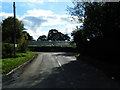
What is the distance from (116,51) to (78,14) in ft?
31.5

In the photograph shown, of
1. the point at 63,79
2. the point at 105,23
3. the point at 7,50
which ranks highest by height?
the point at 105,23

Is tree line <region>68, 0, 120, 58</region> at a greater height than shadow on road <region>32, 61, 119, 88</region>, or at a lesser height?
greater

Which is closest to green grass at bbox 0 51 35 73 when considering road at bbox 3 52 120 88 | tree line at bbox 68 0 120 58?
road at bbox 3 52 120 88

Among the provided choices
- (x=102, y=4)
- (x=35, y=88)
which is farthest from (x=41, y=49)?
(x=35, y=88)

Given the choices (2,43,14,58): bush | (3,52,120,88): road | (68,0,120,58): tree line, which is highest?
(68,0,120,58): tree line

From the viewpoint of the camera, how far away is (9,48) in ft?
101

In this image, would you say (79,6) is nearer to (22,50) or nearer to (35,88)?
(35,88)

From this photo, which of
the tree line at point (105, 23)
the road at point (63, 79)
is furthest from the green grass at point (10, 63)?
the tree line at point (105, 23)

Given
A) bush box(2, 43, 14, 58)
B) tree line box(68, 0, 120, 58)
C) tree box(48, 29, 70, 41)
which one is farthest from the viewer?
tree box(48, 29, 70, 41)

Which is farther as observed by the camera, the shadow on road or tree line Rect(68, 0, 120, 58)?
tree line Rect(68, 0, 120, 58)

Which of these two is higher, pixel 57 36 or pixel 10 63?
pixel 57 36

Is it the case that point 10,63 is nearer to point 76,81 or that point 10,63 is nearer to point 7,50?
point 76,81

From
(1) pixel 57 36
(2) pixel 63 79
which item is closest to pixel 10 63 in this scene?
(2) pixel 63 79

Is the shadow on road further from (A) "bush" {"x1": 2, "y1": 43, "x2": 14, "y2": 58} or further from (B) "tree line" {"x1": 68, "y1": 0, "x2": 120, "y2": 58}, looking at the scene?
(A) "bush" {"x1": 2, "y1": 43, "x2": 14, "y2": 58}
